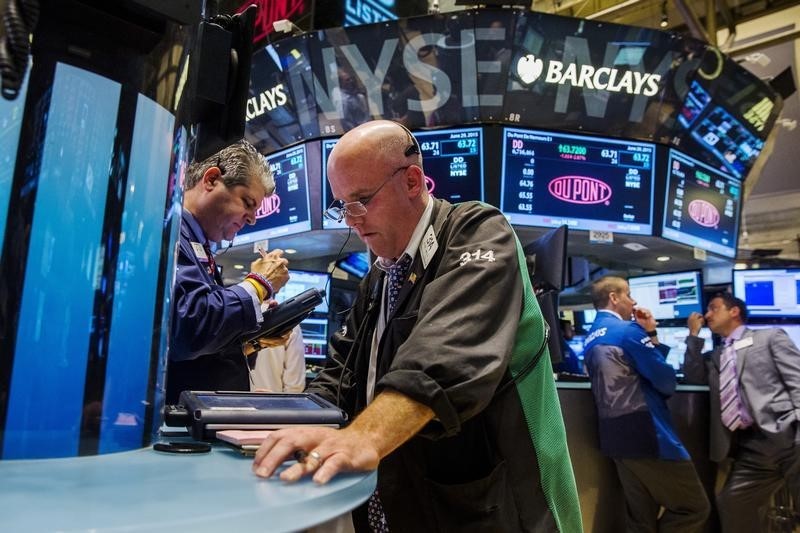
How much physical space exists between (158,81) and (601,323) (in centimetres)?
365

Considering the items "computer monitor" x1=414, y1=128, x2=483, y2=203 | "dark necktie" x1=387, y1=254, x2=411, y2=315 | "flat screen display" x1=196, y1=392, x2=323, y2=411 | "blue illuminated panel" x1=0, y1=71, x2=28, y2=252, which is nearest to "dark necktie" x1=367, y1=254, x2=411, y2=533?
"dark necktie" x1=387, y1=254, x2=411, y2=315

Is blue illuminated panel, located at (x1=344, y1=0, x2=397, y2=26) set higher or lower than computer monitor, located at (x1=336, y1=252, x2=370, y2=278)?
higher

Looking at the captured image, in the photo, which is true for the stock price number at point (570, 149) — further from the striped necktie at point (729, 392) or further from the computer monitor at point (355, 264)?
the computer monitor at point (355, 264)

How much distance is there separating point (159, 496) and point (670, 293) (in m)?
5.46

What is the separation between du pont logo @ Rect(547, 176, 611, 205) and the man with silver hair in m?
2.77

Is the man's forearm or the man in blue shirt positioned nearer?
the man's forearm

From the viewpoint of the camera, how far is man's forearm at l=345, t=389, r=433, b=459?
0.83m

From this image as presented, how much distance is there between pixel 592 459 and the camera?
394cm

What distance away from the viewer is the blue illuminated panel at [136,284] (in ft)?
2.39

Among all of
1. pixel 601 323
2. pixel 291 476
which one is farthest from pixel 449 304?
pixel 601 323

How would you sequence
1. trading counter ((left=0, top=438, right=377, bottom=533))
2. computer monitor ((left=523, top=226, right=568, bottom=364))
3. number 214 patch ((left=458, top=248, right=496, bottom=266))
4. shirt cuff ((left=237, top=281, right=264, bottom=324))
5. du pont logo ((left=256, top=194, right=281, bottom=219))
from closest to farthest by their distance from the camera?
1. trading counter ((left=0, top=438, right=377, bottom=533))
2. number 214 patch ((left=458, top=248, right=496, bottom=266))
3. shirt cuff ((left=237, top=281, right=264, bottom=324))
4. computer monitor ((left=523, top=226, right=568, bottom=364))
5. du pont logo ((left=256, top=194, right=281, bottom=219))

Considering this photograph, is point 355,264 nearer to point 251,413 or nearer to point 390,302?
point 390,302

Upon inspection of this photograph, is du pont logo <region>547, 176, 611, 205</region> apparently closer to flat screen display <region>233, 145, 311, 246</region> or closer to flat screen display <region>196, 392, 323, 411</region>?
flat screen display <region>233, 145, 311, 246</region>

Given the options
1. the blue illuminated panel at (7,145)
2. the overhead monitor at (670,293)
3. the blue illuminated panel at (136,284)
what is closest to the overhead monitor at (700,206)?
the overhead monitor at (670,293)
